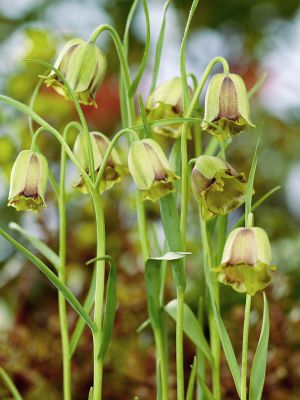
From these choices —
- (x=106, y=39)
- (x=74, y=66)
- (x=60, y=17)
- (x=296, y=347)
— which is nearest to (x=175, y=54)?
(x=106, y=39)

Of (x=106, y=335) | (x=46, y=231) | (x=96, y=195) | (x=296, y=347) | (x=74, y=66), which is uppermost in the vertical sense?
(x=74, y=66)

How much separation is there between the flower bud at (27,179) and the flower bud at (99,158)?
58mm

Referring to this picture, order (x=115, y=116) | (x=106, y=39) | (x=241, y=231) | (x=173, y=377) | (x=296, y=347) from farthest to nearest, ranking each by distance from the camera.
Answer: (x=106, y=39) → (x=115, y=116) → (x=296, y=347) → (x=173, y=377) → (x=241, y=231)

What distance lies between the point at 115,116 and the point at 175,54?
75cm

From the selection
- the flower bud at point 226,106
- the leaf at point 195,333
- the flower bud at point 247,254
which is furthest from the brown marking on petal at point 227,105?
the leaf at point 195,333

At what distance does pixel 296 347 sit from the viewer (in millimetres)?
1349

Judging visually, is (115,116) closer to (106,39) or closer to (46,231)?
(46,231)

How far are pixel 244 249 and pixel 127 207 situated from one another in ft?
3.31

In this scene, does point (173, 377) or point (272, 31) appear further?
point (272, 31)

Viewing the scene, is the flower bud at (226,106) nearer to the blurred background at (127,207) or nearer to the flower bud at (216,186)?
the flower bud at (216,186)

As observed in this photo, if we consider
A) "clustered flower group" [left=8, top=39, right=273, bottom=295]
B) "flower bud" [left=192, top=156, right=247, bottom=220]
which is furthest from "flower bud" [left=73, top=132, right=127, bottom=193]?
"flower bud" [left=192, top=156, right=247, bottom=220]

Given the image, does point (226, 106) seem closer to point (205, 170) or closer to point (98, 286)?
point (205, 170)

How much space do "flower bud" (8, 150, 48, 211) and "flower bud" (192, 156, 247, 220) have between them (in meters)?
0.15

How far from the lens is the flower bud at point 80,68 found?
2.10ft
